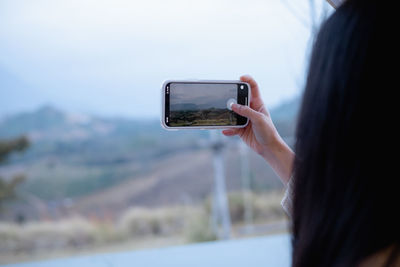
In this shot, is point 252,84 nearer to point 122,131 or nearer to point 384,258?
point 384,258

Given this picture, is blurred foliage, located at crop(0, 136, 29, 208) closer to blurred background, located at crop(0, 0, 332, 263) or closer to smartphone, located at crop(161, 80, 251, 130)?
blurred background, located at crop(0, 0, 332, 263)

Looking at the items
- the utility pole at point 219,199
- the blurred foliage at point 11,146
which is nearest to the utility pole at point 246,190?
the utility pole at point 219,199

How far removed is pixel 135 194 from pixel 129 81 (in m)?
1.09

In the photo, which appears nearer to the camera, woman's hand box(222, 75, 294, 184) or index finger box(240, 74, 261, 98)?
woman's hand box(222, 75, 294, 184)

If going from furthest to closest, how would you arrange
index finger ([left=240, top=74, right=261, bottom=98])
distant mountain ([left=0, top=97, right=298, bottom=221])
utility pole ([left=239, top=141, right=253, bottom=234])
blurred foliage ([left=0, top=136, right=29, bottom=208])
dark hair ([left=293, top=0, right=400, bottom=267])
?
utility pole ([left=239, top=141, right=253, bottom=234]) < distant mountain ([left=0, top=97, right=298, bottom=221]) < blurred foliage ([left=0, top=136, right=29, bottom=208]) < index finger ([left=240, top=74, right=261, bottom=98]) < dark hair ([left=293, top=0, right=400, bottom=267])

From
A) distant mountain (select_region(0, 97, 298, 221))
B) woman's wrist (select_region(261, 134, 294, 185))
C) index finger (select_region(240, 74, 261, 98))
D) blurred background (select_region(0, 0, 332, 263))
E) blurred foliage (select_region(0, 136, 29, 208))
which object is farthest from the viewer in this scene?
distant mountain (select_region(0, 97, 298, 221))

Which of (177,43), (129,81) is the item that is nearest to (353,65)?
(177,43)

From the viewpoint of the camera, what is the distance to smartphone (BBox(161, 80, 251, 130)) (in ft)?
2.59

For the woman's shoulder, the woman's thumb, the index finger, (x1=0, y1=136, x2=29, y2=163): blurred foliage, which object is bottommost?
(x1=0, y1=136, x2=29, y2=163): blurred foliage

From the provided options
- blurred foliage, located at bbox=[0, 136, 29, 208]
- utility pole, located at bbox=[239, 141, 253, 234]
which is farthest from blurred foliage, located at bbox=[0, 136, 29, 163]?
utility pole, located at bbox=[239, 141, 253, 234]

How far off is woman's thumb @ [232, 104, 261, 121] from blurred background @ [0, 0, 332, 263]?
1.86 meters

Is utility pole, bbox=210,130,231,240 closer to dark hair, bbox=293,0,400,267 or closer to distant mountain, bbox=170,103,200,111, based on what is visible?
distant mountain, bbox=170,103,200,111

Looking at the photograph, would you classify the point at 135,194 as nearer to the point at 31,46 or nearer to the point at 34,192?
the point at 34,192

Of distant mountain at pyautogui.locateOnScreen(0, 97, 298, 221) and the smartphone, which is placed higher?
the smartphone
